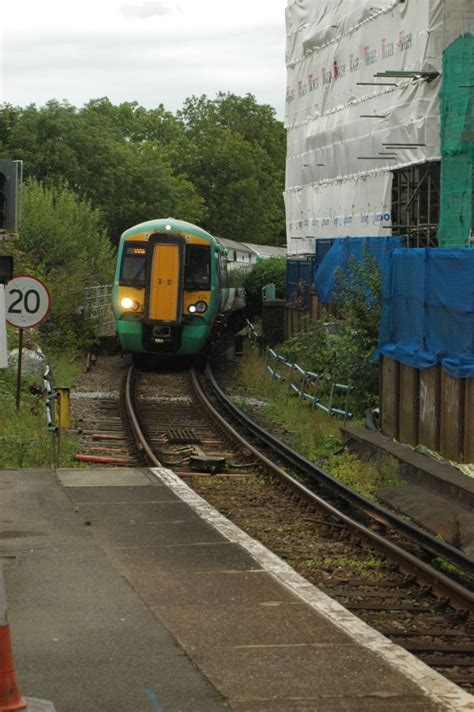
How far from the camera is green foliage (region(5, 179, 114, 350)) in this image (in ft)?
105

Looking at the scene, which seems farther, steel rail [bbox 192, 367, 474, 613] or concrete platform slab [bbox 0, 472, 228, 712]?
steel rail [bbox 192, 367, 474, 613]

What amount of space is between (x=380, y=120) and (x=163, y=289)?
25.0 ft

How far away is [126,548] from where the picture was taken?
1037cm

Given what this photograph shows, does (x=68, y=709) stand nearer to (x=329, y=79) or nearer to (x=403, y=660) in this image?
(x=403, y=660)

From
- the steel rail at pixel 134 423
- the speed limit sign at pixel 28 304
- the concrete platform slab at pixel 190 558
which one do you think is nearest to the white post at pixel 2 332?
the concrete platform slab at pixel 190 558

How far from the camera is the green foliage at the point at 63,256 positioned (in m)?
32.0

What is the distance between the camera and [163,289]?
91.1ft

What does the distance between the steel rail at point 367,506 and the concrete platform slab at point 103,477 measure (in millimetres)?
2079

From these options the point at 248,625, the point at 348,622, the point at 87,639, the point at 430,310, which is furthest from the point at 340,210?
the point at 87,639

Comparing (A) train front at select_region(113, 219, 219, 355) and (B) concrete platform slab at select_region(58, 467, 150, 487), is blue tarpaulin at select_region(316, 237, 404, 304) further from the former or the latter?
(B) concrete platform slab at select_region(58, 467, 150, 487)

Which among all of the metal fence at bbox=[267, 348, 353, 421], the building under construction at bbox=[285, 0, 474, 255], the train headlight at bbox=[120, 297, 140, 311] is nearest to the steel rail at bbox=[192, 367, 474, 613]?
the metal fence at bbox=[267, 348, 353, 421]

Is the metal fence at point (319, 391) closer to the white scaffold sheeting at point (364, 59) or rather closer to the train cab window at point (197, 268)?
the train cab window at point (197, 268)

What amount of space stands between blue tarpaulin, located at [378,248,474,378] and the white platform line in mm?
4226

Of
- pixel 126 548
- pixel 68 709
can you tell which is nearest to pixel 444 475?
pixel 126 548
